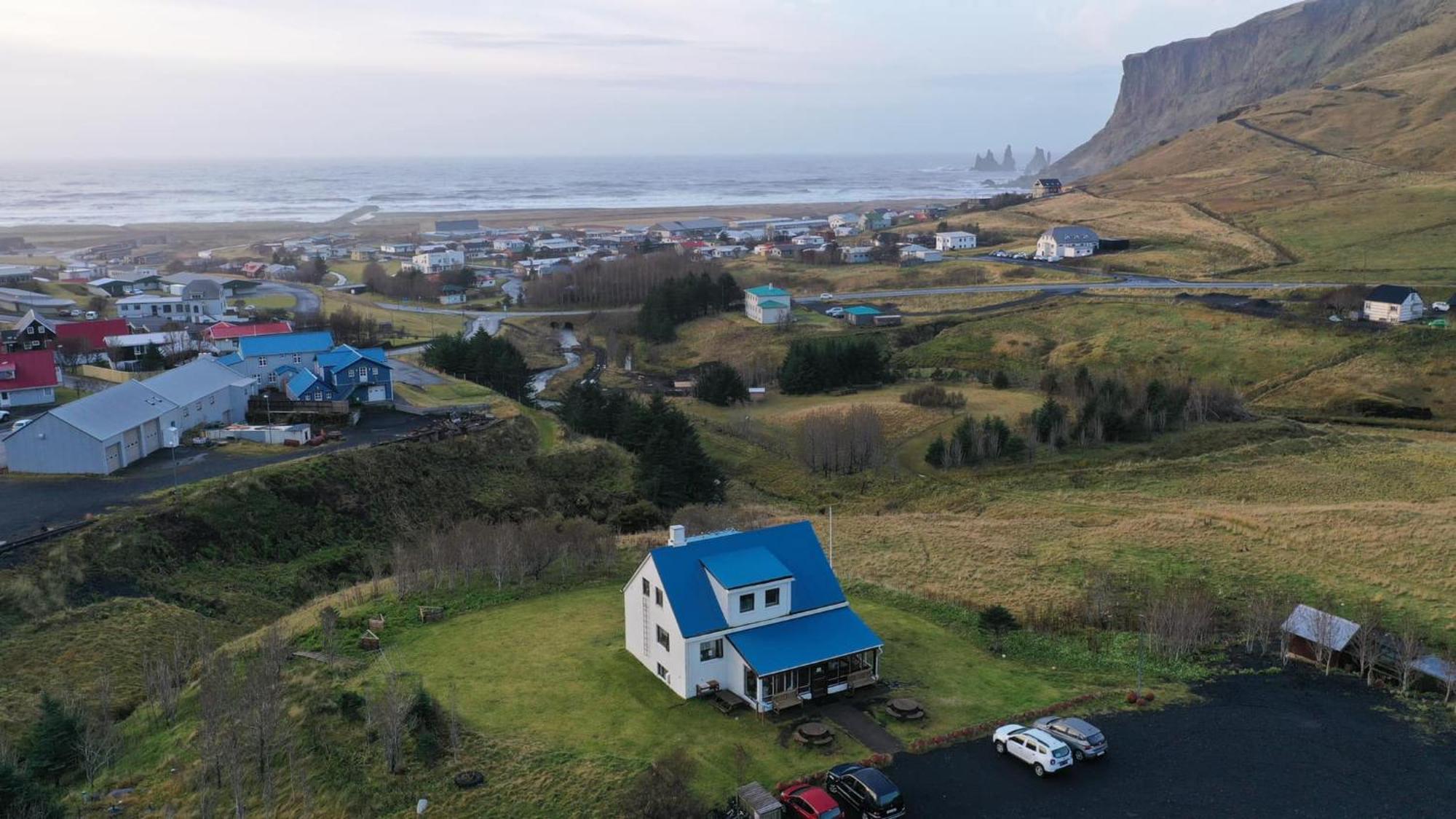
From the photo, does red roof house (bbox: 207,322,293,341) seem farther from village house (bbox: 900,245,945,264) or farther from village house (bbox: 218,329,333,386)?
village house (bbox: 900,245,945,264)

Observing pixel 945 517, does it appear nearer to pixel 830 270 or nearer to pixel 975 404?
pixel 975 404

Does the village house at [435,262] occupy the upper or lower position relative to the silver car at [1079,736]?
upper

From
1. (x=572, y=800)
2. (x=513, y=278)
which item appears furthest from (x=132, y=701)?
(x=513, y=278)

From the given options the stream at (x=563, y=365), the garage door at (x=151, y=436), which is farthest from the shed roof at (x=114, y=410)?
the stream at (x=563, y=365)

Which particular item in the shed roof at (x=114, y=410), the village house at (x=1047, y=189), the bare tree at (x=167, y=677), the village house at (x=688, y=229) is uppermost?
the village house at (x=1047, y=189)

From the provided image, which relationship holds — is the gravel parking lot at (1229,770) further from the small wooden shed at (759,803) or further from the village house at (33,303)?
the village house at (33,303)

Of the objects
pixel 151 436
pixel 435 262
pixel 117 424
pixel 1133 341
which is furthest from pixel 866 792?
pixel 435 262
